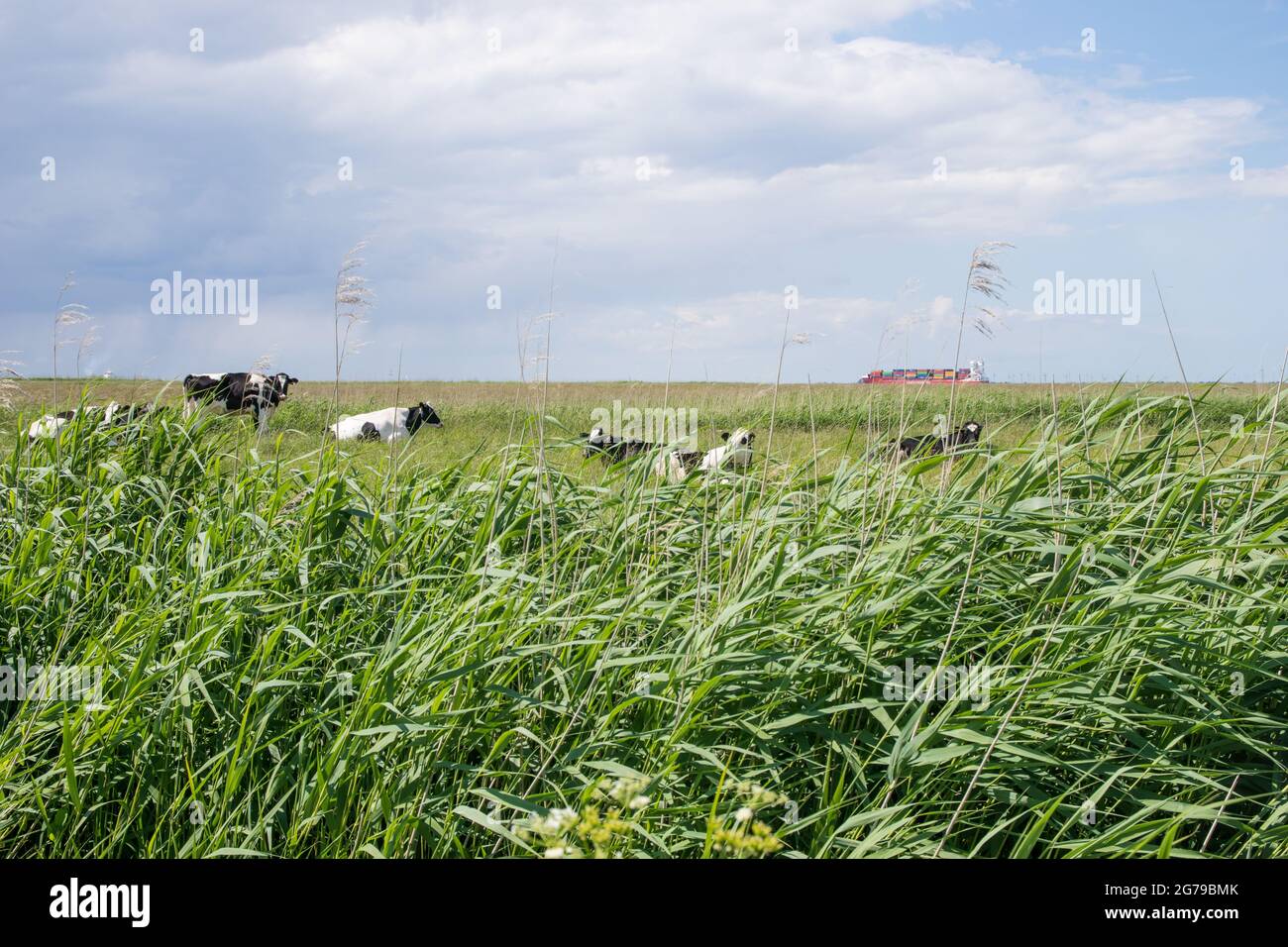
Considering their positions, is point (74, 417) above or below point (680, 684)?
above

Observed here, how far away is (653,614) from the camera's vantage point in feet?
11.8

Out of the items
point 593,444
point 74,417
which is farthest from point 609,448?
point 74,417

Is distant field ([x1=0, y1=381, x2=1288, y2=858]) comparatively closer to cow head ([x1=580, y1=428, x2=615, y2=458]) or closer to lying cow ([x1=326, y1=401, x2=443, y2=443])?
cow head ([x1=580, y1=428, x2=615, y2=458])

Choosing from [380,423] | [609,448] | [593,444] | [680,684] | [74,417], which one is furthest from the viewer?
[380,423]

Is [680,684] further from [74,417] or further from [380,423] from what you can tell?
[380,423]

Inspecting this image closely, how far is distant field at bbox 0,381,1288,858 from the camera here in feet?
9.61

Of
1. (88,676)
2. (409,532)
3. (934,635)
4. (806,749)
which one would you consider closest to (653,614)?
(806,749)

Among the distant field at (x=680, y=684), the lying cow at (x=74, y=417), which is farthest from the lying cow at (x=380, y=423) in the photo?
the distant field at (x=680, y=684)

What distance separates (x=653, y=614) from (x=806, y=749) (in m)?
0.79

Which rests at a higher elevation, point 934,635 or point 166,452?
point 166,452

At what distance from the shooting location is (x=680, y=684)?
124 inches
